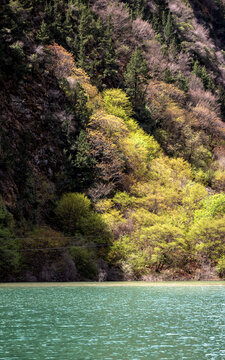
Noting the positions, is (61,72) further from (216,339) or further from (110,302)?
(216,339)

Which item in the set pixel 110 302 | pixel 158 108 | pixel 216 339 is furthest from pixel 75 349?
pixel 158 108

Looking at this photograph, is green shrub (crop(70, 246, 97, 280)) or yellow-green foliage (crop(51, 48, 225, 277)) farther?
yellow-green foliage (crop(51, 48, 225, 277))

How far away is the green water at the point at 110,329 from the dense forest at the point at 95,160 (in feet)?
67.3

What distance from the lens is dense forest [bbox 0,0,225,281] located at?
54438 millimetres

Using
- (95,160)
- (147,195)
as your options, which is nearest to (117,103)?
(95,160)

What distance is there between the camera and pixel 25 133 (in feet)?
200

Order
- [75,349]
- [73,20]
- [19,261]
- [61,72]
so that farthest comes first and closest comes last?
[73,20] < [61,72] < [19,261] < [75,349]

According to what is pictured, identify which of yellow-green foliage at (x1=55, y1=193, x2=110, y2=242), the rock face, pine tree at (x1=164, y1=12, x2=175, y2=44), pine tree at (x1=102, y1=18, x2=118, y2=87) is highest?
pine tree at (x1=164, y1=12, x2=175, y2=44)

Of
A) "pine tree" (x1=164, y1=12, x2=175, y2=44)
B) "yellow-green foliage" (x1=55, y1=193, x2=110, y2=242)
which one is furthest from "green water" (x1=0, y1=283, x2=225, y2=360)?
"pine tree" (x1=164, y1=12, x2=175, y2=44)

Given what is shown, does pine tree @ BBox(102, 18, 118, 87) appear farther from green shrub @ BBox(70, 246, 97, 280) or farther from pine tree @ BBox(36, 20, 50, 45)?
green shrub @ BBox(70, 246, 97, 280)

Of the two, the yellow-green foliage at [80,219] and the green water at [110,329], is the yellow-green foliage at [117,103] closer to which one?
the yellow-green foliage at [80,219]

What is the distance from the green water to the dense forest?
2051cm

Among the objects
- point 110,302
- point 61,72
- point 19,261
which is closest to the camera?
point 110,302

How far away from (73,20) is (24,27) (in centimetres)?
2150
